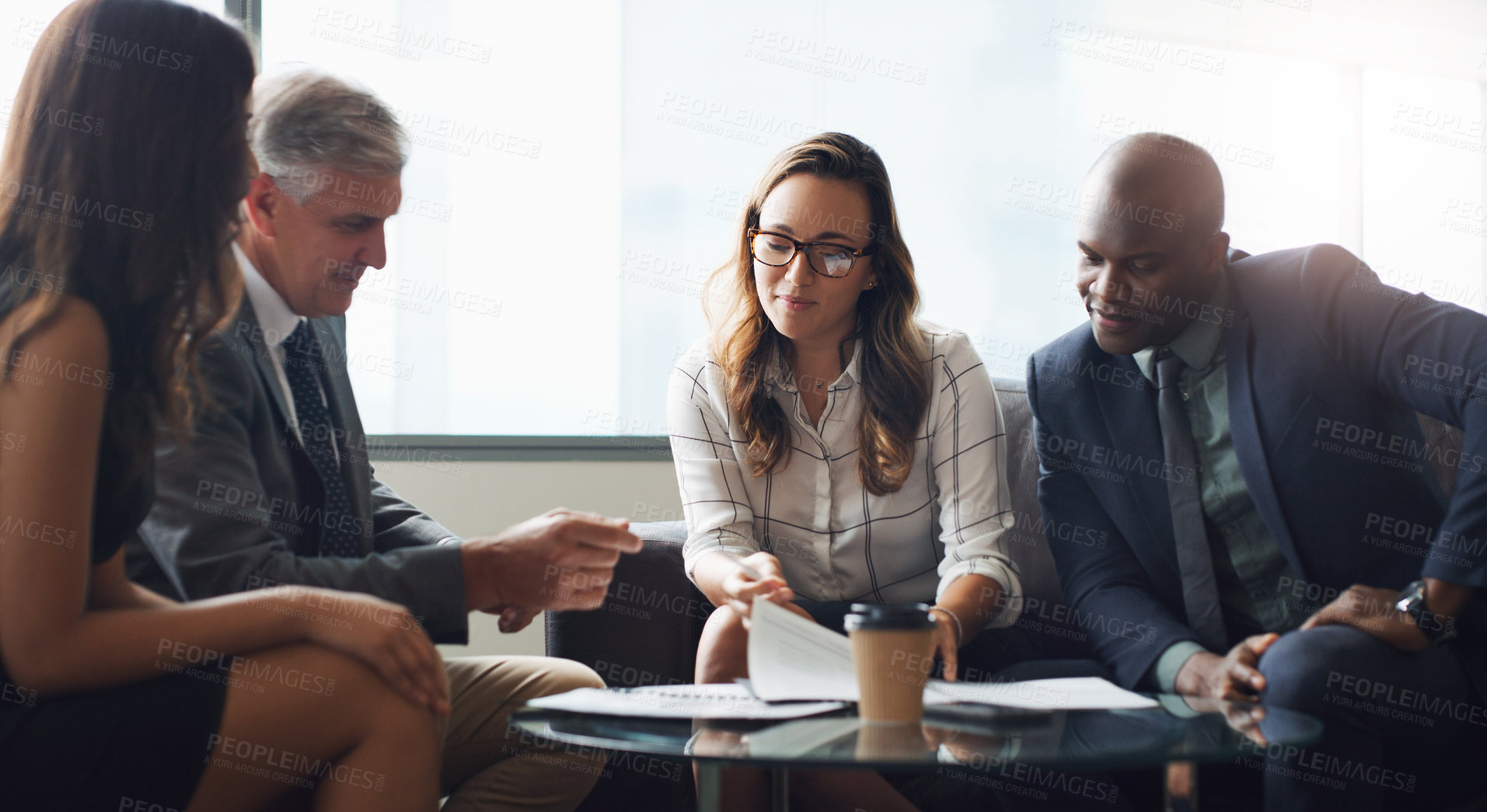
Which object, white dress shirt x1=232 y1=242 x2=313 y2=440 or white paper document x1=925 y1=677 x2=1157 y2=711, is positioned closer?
white paper document x1=925 y1=677 x2=1157 y2=711

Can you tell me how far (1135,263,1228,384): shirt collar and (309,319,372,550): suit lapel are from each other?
3.82ft

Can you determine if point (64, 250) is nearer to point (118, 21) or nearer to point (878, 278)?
point (118, 21)

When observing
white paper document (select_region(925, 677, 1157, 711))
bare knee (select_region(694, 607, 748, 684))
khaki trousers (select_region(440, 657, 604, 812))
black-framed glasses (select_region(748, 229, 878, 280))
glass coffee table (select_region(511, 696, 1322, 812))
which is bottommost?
khaki trousers (select_region(440, 657, 604, 812))

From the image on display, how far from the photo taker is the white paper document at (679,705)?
106cm

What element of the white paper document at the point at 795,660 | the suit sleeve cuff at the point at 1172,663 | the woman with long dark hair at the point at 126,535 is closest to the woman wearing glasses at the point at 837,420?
the suit sleeve cuff at the point at 1172,663

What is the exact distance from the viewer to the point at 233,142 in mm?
1090

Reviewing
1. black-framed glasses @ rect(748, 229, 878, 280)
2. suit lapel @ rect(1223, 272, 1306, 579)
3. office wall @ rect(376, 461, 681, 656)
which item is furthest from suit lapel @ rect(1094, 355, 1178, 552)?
office wall @ rect(376, 461, 681, 656)

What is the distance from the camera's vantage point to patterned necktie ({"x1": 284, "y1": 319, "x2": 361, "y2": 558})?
133cm

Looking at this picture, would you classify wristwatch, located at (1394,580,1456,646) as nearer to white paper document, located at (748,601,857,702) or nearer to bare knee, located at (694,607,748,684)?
white paper document, located at (748,601,857,702)

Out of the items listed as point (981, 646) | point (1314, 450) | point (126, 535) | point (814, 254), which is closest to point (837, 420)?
point (814, 254)

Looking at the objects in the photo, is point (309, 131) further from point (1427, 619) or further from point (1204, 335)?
point (1427, 619)

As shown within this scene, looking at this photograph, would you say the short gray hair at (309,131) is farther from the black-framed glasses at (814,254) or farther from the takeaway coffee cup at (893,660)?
the takeaway coffee cup at (893,660)

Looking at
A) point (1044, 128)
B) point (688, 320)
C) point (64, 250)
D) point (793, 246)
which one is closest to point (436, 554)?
point (64, 250)

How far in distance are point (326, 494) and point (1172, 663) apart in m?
1.08
